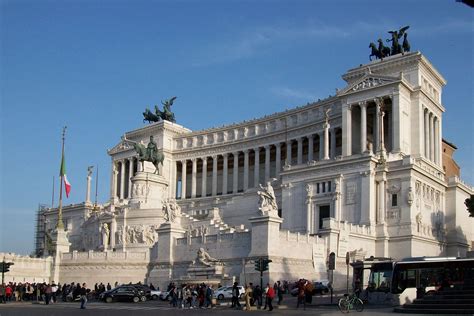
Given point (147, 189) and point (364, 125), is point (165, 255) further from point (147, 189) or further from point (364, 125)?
point (364, 125)

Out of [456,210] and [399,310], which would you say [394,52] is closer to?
[456,210]

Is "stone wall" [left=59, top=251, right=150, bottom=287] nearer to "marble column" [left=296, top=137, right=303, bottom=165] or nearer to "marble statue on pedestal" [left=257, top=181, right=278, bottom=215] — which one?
"marble statue on pedestal" [left=257, top=181, right=278, bottom=215]

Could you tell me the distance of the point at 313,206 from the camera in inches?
2795

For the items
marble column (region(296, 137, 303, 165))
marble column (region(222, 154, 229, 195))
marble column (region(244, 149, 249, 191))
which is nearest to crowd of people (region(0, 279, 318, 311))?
marble column (region(296, 137, 303, 165))

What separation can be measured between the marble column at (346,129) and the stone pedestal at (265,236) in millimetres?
33357

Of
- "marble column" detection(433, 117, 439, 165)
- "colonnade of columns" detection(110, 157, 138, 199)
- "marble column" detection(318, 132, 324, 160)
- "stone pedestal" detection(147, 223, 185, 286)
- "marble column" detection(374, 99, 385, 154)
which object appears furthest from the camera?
"colonnade of columns" detection(110, 157, 138, 199)

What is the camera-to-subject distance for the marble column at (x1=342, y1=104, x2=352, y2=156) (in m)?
81.2

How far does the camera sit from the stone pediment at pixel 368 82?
78.7 metres

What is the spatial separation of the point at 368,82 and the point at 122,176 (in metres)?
50.6

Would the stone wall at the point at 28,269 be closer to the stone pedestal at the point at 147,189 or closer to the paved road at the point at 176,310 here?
the stone pedestal at the point at 147,189

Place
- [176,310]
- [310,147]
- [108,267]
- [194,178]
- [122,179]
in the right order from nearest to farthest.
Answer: [176,310]
[108,267]
[310,147]
[194,178]
[122,179]

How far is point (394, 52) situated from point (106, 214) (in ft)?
133

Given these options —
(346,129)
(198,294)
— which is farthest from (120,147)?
(198,294)

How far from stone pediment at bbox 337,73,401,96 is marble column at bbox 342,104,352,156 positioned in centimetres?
199
